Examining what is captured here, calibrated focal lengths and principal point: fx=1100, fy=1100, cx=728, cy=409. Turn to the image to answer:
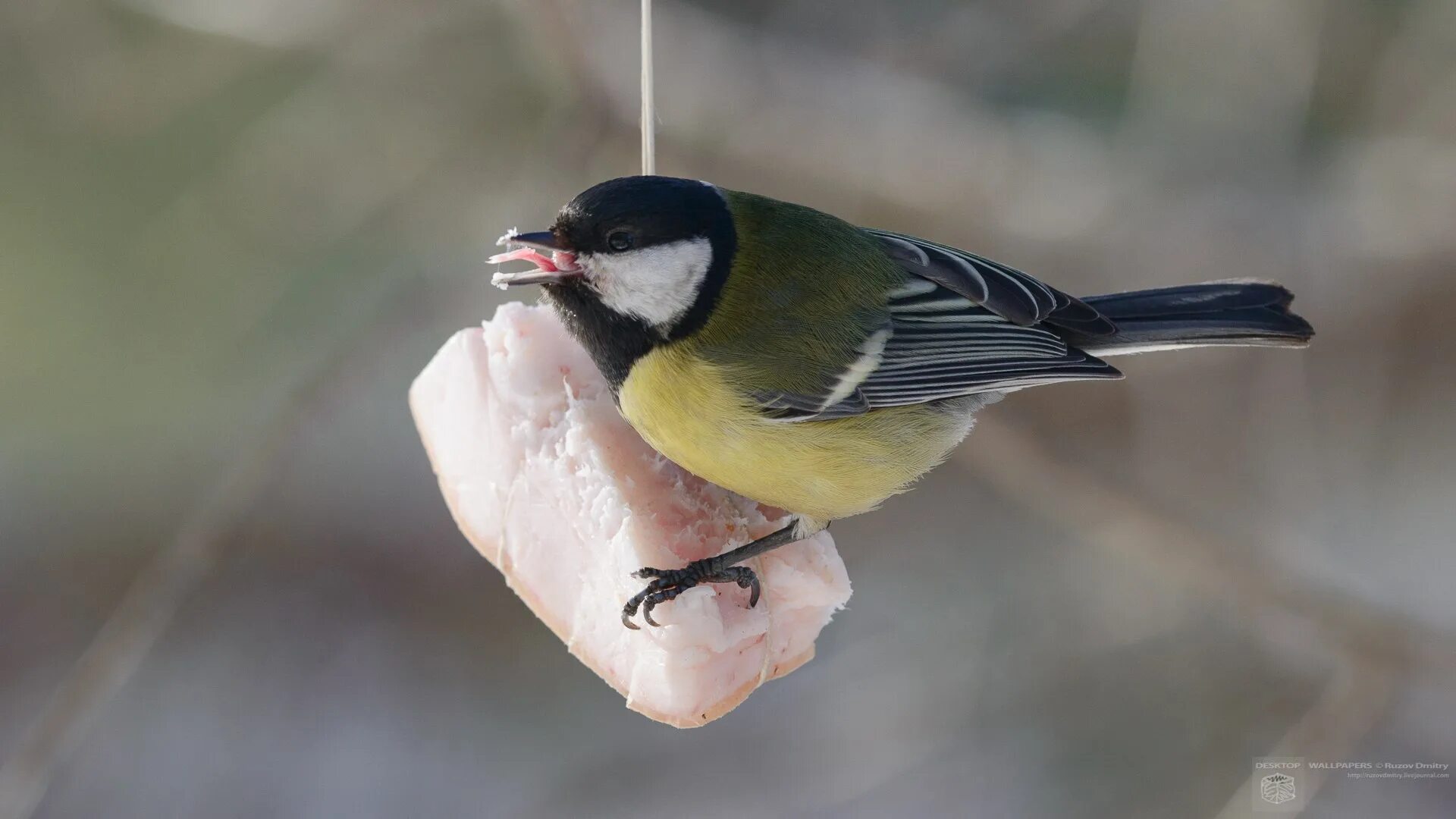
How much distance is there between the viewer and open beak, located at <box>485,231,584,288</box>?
1169mm

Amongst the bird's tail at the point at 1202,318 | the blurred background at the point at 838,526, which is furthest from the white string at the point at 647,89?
the blurred background at the point at 838,526

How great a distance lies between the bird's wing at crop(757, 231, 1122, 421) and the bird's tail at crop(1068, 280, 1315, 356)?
4 cm

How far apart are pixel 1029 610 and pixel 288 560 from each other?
1.99 metres

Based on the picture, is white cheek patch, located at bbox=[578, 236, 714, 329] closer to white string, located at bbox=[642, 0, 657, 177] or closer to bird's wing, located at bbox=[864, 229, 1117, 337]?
white string, located at bbox=[642, 0, 657, 177]

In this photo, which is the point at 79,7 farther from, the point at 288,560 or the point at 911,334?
the point at 911,334

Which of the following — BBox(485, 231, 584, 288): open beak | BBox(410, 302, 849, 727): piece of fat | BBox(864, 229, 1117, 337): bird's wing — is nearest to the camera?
BBox(485, 231, 584, 288): open beak

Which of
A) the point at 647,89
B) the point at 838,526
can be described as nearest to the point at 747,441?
the point at 647,89

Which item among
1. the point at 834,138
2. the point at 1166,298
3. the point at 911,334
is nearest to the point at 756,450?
the point at 911,334

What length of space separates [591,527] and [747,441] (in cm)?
22

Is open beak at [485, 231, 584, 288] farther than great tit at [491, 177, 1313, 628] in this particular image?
No

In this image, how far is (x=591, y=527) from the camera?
1.35 m

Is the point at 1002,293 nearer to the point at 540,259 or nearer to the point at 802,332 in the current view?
the point at 802,332

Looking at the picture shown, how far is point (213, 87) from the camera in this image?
287 centimetres

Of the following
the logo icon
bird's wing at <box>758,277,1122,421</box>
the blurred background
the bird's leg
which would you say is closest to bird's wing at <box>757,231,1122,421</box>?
bird's wing at <box>758,277,1122,421</box>
